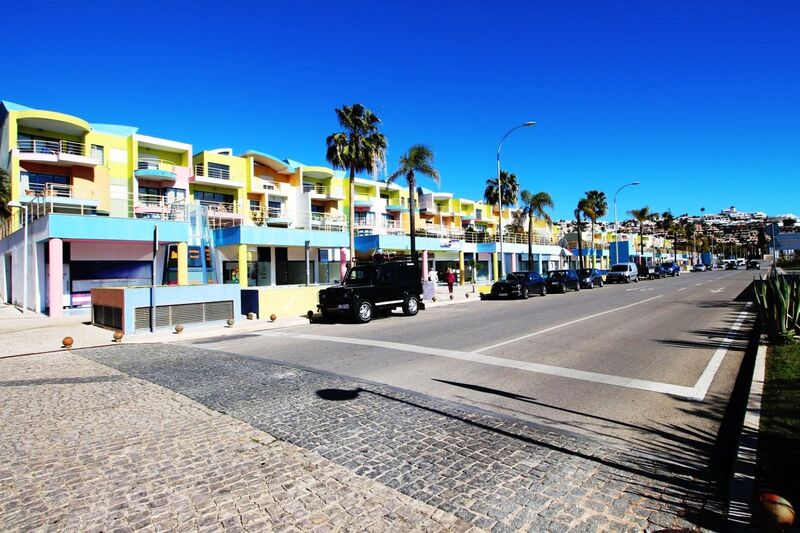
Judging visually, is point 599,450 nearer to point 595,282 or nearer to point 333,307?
point 333,307

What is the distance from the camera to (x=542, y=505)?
3576mm

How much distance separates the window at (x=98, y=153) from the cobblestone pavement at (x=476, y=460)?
35.9 metres

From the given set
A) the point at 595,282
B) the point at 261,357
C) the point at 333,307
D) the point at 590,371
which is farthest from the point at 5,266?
the point at 595,282

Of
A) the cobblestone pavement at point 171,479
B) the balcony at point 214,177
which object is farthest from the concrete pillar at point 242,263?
the cobblestone pavement at point 171,479

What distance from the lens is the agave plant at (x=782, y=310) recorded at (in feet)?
31.2

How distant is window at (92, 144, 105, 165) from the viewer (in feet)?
117

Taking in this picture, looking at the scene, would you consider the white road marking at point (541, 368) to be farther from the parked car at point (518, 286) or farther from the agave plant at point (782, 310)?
the parked car at point (518, 286)

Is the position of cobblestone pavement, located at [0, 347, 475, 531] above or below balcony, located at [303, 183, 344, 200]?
below

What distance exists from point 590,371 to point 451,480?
4864mm

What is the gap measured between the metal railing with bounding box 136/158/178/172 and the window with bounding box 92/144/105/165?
2.37 metres

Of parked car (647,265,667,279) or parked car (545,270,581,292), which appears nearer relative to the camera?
parked car (545,270,581,292)

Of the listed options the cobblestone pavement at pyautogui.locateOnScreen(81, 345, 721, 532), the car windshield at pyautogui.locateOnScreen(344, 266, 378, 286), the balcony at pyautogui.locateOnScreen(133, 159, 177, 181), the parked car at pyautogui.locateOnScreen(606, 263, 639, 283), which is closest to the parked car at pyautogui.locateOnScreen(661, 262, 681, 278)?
the parked car at pyautogui.locateOnScreen(606, 263, 639, 283)

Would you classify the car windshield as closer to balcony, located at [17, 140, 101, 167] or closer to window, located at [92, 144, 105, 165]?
balcony, located at [17, 140, 101, 167]

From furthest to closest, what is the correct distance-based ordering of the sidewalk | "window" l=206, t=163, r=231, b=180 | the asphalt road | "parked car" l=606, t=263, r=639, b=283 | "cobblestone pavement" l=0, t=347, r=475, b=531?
"parked car" l=606, t=263, r=639, b=283 < "window" l=206, t=163, r=231, b=180 < the sidewalk < the asphalt road < "cobblestone pavement" l=0, t=347, r=475, b=531
